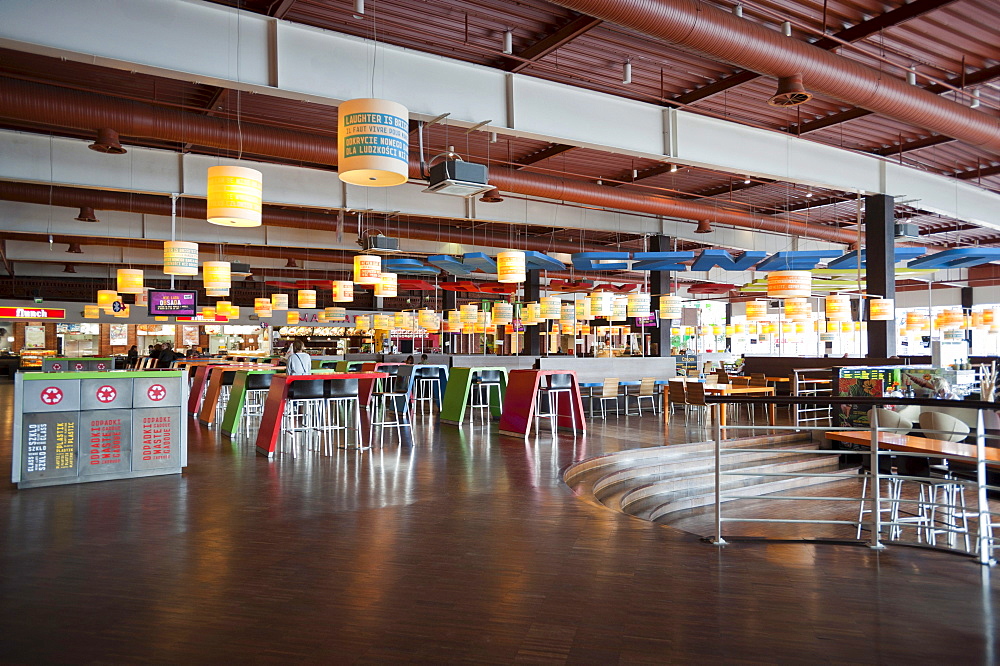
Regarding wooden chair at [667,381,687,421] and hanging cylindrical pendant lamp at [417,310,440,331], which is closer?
wooden chair at [667,381,687,421]

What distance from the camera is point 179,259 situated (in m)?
9.44

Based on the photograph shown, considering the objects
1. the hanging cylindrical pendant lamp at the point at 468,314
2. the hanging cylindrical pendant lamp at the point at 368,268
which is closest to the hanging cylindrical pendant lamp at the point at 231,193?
the hanging cylindrical pendant lamp at the point at 368,268

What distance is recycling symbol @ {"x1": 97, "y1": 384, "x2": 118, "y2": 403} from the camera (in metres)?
5.68

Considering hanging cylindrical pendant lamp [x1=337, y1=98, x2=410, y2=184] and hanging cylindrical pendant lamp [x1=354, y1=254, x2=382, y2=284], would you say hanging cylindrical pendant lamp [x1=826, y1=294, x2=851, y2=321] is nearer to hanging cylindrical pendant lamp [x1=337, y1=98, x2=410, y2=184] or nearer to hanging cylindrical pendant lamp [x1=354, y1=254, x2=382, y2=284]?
hanging cylindrical pendant lamp [x1=354, y1=254, x2=382, y2=284]

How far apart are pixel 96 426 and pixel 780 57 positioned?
21.6ft

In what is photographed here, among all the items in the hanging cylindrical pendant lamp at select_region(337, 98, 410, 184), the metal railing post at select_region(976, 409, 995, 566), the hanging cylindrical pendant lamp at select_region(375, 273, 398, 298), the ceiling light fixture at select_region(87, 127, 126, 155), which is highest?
the ceiling light fixture at select_region(87, 127, 126, 155)

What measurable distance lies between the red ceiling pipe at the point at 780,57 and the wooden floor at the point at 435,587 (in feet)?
11.9

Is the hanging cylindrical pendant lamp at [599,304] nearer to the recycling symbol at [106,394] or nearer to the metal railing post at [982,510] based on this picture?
the recycling symbol at [106,394]

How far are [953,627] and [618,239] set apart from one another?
1490 centimetres

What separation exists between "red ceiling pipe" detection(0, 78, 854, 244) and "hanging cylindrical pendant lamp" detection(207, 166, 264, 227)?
2365 millimetres

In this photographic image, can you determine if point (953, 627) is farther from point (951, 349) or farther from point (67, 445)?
point (951, 349)

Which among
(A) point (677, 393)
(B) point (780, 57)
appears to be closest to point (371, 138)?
(B) point (780, 57)

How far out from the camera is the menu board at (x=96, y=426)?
5344 mm

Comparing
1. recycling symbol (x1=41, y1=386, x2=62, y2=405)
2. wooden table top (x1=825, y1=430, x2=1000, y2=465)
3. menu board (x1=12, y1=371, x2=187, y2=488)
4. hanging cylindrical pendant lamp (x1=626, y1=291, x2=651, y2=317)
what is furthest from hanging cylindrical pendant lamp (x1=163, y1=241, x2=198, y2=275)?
wooden table top (x1=825, y1=430, x2=1000, y2=465)
